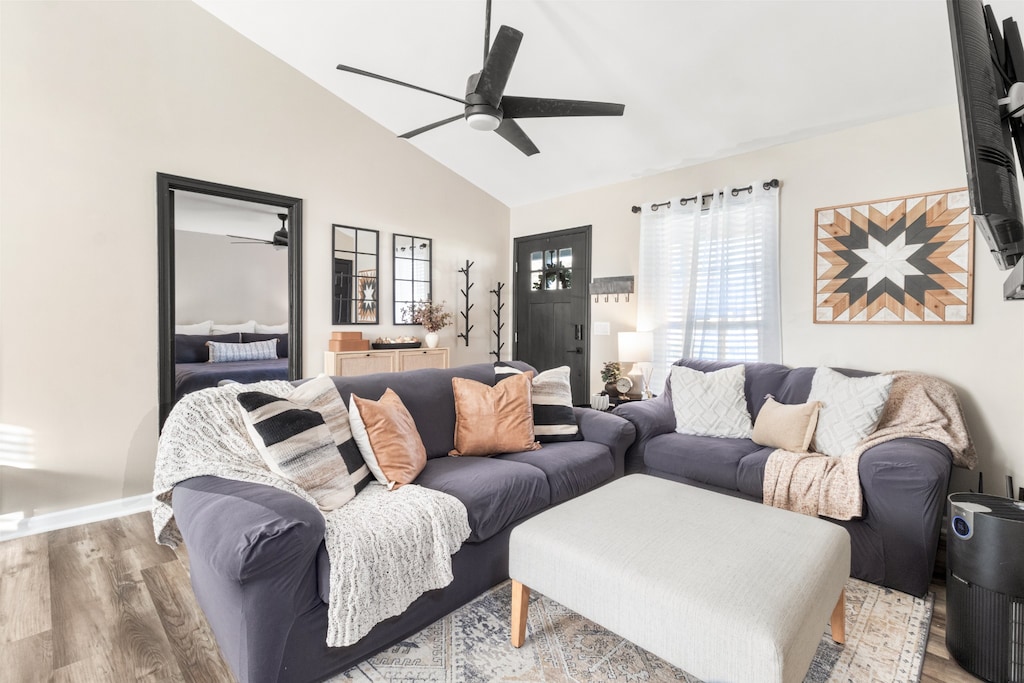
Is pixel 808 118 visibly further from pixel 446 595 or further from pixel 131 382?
pixel 131 382

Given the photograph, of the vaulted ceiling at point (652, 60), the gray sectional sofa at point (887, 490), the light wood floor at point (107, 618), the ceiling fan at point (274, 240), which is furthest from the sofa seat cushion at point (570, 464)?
the ceiling fan at point (274, 240)

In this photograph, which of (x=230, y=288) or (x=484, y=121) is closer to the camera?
(x=484, y=121)

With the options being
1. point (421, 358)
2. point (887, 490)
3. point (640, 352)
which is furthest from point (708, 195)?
point (421, 358)

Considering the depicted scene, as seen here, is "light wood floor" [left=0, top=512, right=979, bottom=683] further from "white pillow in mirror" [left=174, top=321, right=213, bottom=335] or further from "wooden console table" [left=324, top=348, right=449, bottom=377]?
"white pillow in mirror" [left=174, top=321, right=213, bottom=335]

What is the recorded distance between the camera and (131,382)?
3137 millimetres

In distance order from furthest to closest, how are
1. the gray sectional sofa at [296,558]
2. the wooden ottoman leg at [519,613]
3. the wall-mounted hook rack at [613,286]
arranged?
the wall-mounted hook rack at [613,286]
the wooden ottoman leg at [519,613]
the gray sectional sofa at [296,558]

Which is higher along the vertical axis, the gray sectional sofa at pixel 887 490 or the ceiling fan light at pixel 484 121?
the ceiling fan light at pixel 484 121

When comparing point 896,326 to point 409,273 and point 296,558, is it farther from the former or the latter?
point 409,273

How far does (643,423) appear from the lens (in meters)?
3.10

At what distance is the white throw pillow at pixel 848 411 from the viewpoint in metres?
2.52

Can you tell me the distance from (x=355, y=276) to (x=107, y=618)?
2.97m

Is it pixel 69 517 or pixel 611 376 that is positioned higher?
pixel 611 376

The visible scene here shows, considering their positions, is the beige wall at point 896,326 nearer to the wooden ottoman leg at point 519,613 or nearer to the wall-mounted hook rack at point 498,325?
the wall-mounted hook rack at point 498,325

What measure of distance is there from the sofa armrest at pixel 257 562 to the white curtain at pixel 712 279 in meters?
3.25
